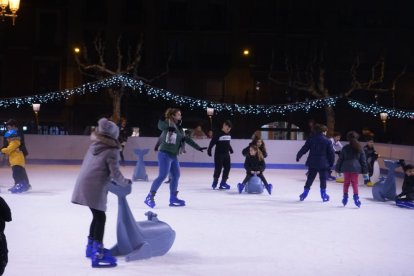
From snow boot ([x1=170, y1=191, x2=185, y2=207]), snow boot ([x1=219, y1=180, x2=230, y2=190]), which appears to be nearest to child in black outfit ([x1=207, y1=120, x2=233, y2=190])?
snow boot ([x1=219, y1=180, x2=230, y2=190])

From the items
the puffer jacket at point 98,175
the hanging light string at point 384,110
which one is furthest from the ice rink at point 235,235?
the hanging light string at point 384,110

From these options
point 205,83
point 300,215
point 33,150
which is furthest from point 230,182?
point 205,83

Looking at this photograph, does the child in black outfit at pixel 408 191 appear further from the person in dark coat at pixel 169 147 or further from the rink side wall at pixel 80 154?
the rink side wall at pixel 80 154

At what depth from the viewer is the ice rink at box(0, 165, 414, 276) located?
523 centimetres

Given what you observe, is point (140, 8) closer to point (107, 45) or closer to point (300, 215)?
point (107, 45)

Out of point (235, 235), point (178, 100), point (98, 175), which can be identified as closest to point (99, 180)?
point (98, 175)

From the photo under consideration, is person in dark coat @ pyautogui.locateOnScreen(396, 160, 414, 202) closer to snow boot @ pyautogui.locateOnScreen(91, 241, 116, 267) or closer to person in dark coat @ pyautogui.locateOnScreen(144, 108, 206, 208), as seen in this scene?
person in dark coat @ pyautogui.locateOnScreen(144, 108, 206, 208)

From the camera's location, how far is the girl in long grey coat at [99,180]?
204 inches

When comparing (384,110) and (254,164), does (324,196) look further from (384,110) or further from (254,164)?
(384,110)

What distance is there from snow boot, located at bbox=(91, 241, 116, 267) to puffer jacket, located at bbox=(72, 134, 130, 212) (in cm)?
33

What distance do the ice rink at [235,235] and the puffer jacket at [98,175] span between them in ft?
1.91

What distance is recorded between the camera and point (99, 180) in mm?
5211

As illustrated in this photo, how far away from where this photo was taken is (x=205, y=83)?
33.5 metres

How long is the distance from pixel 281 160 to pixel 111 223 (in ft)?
40.4
